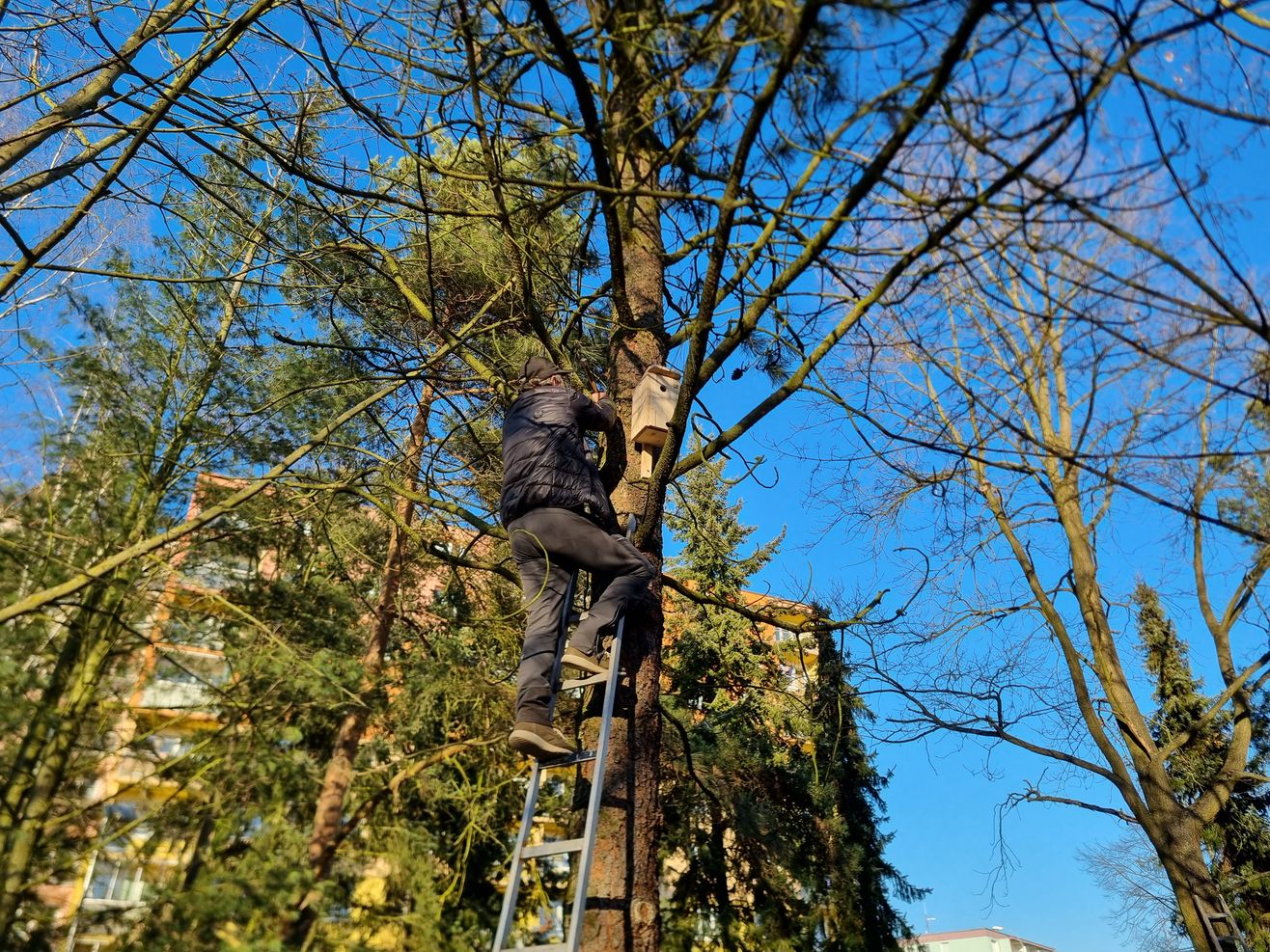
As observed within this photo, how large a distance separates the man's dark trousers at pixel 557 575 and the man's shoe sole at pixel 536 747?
0.48 ft

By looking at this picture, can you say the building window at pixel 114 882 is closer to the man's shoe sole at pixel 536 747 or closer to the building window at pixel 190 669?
the building window at pixel 190 669

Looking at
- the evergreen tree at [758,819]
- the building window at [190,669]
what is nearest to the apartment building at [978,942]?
the evergreen tree at [758,819]

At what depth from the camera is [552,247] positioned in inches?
212

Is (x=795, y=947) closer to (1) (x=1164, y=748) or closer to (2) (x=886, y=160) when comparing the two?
(1) (x=1164, y=748)

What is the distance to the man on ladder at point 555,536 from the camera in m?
3.73

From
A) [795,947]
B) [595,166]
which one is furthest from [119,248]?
[795,947]

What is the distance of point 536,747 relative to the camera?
349 cm

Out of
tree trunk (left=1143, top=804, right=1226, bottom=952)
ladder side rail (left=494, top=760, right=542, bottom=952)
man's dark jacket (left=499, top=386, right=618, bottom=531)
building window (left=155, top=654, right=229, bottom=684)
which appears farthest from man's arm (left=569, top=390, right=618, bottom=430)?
tree trunk (left=1143, top=804, right=1226, bottom=952)

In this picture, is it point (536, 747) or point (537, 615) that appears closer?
point (536, 747)

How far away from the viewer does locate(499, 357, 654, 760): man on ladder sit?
3.73 meters

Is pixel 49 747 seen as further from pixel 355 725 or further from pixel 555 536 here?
pixel 355 725

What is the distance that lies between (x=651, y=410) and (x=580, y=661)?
4.13 ft

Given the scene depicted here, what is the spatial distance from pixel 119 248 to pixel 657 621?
612 centimetres

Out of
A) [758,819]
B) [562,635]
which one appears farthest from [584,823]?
[758,819]
